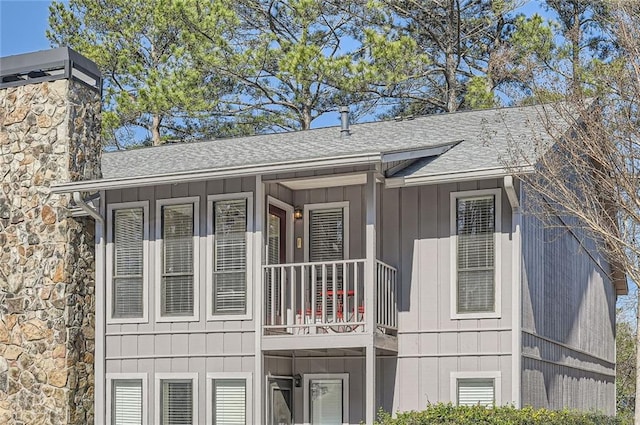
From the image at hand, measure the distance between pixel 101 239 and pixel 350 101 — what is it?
13.3m

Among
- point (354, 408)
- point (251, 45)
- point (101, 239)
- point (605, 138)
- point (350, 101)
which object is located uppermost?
point (251, 45)

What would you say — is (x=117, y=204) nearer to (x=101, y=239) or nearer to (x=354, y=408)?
(x=101, y=239)

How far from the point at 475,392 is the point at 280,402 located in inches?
116

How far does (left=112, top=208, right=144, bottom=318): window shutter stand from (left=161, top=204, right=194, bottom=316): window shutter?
1.37 feet

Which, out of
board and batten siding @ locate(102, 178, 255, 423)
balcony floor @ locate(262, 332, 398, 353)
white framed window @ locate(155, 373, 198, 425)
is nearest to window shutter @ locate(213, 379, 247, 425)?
board and batten siding @ locate(102, 178, 255, 423)

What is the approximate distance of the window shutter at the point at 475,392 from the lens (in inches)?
522

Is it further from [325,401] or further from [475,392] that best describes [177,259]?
[475,392]

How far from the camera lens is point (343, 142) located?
16094 millimetres

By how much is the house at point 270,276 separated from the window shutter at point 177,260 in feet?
0.09

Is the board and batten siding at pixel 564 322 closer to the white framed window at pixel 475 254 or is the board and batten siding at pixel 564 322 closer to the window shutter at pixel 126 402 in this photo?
the white framed window at pixel 475 254

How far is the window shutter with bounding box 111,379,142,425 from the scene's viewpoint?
14.7 meters

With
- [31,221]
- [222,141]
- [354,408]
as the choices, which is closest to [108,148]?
[222,141]

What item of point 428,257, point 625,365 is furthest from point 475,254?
point 625,365

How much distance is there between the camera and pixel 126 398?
14844 mm
